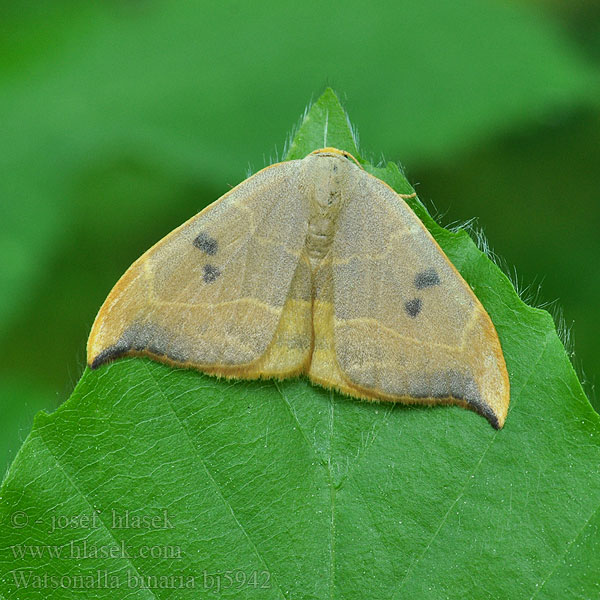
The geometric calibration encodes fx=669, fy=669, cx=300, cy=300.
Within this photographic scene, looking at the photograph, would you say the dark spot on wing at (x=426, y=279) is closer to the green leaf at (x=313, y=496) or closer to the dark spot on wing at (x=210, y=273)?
the green leaf at (x=313, y=496)

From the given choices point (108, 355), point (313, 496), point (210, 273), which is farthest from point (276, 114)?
point (313, 496)

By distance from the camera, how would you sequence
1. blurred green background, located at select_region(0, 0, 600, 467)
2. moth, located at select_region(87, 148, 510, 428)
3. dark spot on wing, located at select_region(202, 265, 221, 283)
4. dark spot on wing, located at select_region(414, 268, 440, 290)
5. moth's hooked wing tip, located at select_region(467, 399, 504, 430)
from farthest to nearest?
blurred green background, located at select_region(0, 0, 600, 467) < dark spot on wing, located at select_region(202, 265, 221, 283) < dark spot on wing, located at select_region(414, 268, 440, 290) < moth, located at select_region(87, 148, 510, 428) < moth's hooked wing tip, located at select_region(467, 399, 504, 430)

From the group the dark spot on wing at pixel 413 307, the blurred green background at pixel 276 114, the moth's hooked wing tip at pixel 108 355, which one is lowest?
the dark spot on wing at pixel 413 307

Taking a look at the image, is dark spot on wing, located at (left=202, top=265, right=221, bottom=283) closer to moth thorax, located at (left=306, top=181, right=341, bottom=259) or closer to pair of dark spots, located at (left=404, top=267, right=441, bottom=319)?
moth thorax, located at (left=306, top=181, right=341, bottom=259)

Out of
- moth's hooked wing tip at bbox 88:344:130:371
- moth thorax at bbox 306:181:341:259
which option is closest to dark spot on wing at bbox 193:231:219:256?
moth thorax at bbox 306:181:341:259

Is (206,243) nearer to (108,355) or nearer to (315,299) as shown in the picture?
(315,299)

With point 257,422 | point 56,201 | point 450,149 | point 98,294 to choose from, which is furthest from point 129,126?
point 257,422

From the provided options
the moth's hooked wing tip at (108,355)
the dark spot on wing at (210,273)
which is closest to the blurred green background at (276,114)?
the dark spot on wing at (210,273)
